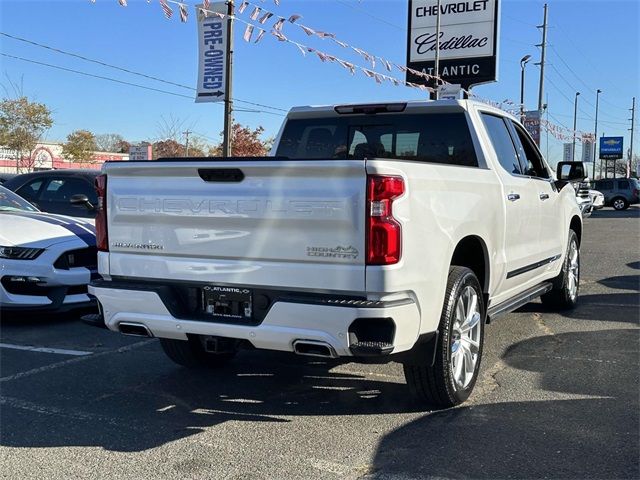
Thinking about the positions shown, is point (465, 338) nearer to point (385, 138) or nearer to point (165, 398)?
point (385, 138)

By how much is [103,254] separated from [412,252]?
2009mm

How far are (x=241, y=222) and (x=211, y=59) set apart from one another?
1264 centimetres

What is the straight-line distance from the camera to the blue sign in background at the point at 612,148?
3255 inches

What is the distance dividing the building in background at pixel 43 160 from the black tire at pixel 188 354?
37.9m

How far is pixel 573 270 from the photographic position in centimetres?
749

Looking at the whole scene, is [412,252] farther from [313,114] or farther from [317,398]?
[313,114]

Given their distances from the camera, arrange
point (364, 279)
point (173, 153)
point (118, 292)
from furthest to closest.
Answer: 1. point (173, 153)
2. point (118, 292)
3. point (364, 279)

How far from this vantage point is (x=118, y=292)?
3975mm

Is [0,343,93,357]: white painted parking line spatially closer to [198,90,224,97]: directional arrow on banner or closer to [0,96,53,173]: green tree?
[198,90,224,97]: directional arrow on banner

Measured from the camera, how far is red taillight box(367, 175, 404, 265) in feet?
11.0

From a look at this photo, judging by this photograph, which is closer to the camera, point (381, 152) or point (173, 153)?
point (381, 152)

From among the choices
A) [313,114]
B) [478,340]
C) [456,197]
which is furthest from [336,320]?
[313,114]

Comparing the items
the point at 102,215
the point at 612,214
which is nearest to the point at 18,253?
the point at 102,215

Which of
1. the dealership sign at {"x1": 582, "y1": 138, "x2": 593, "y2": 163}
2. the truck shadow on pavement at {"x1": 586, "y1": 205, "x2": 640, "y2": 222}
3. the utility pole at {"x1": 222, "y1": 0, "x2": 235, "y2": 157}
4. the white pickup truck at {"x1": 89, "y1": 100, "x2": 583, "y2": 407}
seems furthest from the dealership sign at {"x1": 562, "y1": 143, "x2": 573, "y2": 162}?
the white pickup truck at {"x1": 89, "y1": 100, "x2": 583, "y2": 407}
